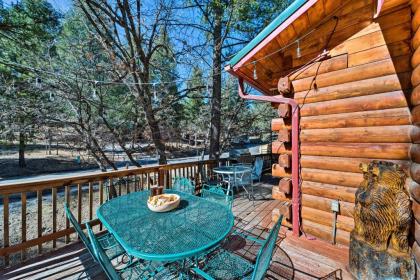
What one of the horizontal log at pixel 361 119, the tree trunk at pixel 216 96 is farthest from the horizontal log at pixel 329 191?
the tree trunk at pixel 216 96

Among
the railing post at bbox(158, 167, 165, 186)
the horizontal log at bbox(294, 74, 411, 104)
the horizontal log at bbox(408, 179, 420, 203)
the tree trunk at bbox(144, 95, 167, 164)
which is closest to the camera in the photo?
the horizontal log at bbox(408, 179, 420, 203)

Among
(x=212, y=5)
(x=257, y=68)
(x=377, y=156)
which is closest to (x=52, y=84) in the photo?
(x=212, y=5)

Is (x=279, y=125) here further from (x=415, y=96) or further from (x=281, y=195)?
(x=415, y=96)

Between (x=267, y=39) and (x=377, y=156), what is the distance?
78.0 inches

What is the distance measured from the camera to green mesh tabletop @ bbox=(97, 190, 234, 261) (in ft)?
4.75

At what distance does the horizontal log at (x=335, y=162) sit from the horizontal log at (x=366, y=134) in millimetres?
233

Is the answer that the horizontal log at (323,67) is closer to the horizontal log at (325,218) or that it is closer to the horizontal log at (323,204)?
the horizontal log at (323,204)

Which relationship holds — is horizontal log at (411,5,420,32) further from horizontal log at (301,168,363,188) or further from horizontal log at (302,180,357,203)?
horizontal log at (302,180,357,203)

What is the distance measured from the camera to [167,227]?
1750 millimetres

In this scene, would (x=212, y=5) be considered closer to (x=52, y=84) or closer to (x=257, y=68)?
(x=257, y=68)

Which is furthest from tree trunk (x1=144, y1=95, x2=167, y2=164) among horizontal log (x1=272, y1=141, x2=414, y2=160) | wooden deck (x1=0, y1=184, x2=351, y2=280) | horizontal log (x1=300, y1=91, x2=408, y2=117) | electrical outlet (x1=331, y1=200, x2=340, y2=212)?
electrical outlet (x1=331, y1=200, x2=340, y2=212)

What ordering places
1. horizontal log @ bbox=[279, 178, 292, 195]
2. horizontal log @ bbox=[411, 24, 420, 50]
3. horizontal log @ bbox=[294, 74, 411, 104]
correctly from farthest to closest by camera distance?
horizontal log @ bbox=[279, 178, 292, 195], horizontal log @ bbox=[294, 74, 411, 104], horizontal log @ bbox=[411, 24, 420, 50]

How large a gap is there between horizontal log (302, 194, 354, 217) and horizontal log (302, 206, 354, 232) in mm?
52

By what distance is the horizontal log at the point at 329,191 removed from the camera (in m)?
2.57
